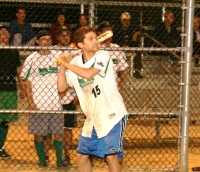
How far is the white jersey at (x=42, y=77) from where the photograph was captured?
771 cm

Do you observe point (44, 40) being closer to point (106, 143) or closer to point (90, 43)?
point (90, 43)

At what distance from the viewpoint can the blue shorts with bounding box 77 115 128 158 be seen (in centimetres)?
564

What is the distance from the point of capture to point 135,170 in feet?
24.3

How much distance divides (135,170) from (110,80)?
207 centimetres

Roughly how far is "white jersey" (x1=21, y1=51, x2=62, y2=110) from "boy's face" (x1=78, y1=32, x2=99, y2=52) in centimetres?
205

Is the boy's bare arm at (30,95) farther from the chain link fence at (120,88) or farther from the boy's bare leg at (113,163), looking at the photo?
the boy's bare leg at (113,163)

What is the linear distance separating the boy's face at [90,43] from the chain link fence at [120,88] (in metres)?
1.15

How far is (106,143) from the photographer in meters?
5.65

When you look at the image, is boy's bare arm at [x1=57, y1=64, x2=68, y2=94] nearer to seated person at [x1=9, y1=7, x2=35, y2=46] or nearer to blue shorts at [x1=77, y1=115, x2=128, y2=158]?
blue shorts at [x1=77, y1=115, x2=128, y2=158]

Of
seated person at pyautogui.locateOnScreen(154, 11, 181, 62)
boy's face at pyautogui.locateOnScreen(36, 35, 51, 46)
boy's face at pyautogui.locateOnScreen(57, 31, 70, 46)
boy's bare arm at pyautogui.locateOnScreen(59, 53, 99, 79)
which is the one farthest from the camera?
seated person at pyautogui.locateOnScreen(154, 11, 181, 62)

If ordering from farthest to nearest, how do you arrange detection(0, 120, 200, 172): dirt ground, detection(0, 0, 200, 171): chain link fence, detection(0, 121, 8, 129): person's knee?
detection(0, 121, 8, 129): person's knee, detection(0, 120, 200, 172): dirt ground, detection(0, 0, 200, 171): chain link fence

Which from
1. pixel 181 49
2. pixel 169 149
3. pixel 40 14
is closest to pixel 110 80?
pixel 181 49

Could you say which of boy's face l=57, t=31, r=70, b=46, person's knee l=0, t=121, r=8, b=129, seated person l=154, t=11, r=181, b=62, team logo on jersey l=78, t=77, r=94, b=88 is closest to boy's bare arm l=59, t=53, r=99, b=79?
team logo on jersey l=78, t=77, r=94, b=88

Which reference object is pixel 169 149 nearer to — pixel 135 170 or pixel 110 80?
pixel 135 170
